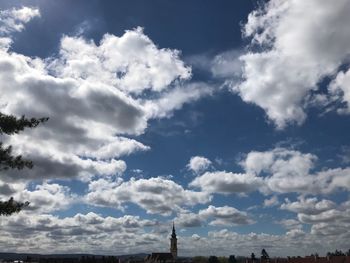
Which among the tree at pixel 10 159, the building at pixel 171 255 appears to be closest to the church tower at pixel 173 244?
the building at pixel 171 255

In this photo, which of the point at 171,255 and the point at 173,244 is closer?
the point at 173,244

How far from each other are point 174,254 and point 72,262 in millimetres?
41340

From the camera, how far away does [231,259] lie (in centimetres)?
19338

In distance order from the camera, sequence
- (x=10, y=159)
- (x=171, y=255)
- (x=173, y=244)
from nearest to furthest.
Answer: (x=10, y=159), (x=173, y=244), (x=171, y=255)

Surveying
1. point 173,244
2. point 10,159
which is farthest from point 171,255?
point 10,159

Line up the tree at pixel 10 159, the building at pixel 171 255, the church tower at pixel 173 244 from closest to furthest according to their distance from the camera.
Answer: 1. the tree at pixel 10 159
2. the building at pixel 171 255
3. the church tower at pixel 173 244

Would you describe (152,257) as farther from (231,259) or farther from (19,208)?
(19,208)

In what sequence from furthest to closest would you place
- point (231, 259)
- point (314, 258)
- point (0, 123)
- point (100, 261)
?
point (231, 259) < point (100, 261) < point (314, 258) < point (0, 123)

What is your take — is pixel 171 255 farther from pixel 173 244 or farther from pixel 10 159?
pixel 10 159

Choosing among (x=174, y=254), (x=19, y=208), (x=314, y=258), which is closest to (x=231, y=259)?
(x=174, y=254)

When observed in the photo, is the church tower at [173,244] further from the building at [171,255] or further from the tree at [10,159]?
the tree at [10,159]

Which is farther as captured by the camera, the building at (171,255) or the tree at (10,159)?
the building at (171,255)

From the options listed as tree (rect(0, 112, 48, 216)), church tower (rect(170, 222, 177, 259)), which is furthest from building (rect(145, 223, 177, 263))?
tree (rect(0, 112, 48, 216))

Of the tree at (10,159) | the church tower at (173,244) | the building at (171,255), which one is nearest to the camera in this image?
the tree at (10,159)
